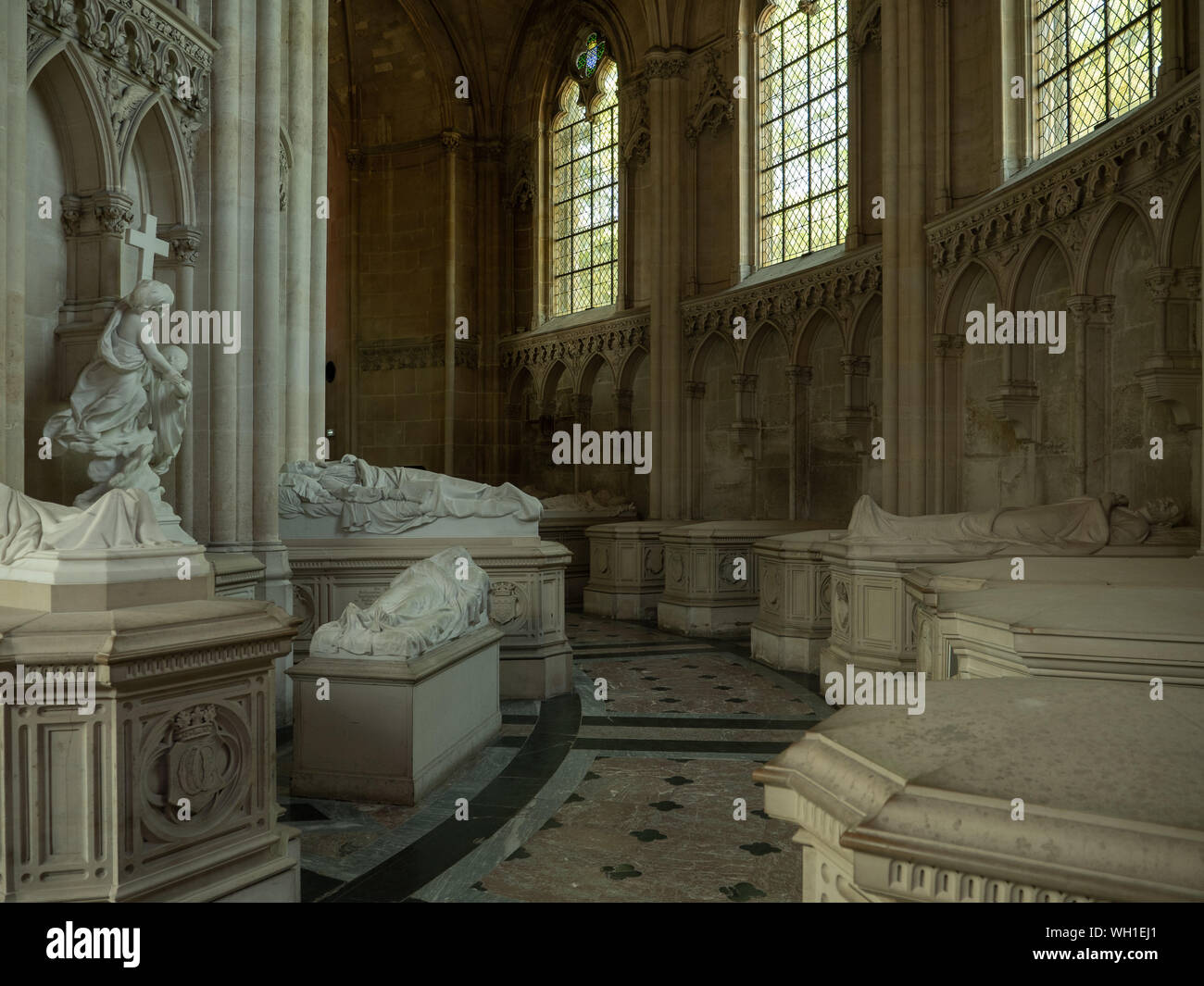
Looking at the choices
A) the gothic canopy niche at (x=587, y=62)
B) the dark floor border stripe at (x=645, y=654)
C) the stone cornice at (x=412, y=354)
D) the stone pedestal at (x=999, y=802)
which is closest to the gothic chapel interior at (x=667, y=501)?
the stone pedestal at (x=999, y=802)

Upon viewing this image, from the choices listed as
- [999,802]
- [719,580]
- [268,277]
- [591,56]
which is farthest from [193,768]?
[591,56]

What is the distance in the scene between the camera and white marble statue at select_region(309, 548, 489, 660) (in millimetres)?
5297

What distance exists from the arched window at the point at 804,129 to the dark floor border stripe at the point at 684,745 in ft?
25.0

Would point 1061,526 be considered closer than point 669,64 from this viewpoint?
Yes

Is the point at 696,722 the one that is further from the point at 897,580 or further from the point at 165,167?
the point at 165,167

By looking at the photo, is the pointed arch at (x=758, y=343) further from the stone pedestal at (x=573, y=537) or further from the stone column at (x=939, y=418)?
the stone column at (x=939, y=418)

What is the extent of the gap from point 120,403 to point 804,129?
10.3m

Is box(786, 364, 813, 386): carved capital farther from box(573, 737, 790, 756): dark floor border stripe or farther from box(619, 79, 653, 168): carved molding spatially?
box(573, 737, 790, 756): dark floor border stripe

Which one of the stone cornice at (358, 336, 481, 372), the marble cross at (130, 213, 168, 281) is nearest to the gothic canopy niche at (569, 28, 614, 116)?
the stone cornice at (358, 336, 481, 372)

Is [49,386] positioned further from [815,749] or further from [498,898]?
[815,749]

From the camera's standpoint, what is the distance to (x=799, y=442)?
505 inches

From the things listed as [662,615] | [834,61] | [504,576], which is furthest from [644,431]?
[504,576]

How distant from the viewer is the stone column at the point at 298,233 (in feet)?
28.1
